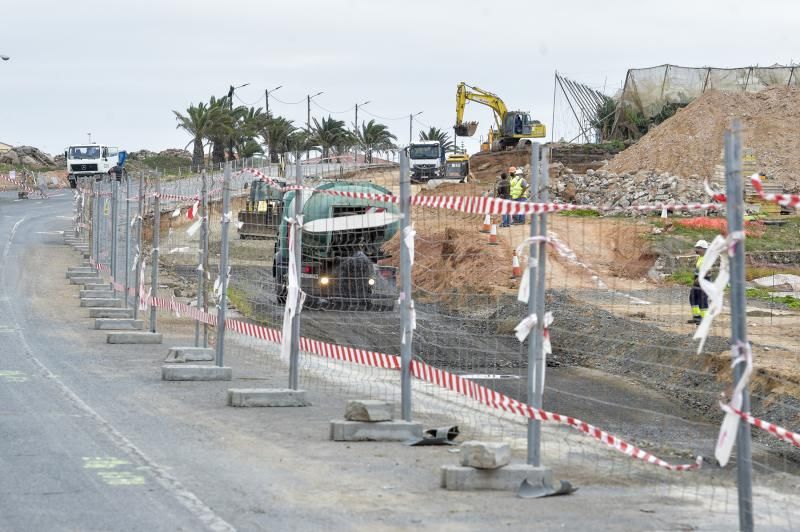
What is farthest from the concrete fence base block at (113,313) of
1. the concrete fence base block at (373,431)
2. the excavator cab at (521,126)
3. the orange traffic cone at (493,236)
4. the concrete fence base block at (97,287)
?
the excavator cab at (521,126)

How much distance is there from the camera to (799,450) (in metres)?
13.0

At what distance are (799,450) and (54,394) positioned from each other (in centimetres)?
812

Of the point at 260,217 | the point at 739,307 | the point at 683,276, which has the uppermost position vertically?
the point at 260,217

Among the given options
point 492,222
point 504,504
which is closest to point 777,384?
point 504,504

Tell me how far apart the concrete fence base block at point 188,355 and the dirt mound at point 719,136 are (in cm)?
3485

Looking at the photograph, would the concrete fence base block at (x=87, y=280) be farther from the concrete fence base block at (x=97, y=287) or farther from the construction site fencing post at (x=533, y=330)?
the construction site fencing post at (x=533, y=330)

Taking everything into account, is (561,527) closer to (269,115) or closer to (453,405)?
(453,405)

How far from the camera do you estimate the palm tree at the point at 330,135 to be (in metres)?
94.2

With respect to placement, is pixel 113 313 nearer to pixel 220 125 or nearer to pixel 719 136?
pixel 719 136

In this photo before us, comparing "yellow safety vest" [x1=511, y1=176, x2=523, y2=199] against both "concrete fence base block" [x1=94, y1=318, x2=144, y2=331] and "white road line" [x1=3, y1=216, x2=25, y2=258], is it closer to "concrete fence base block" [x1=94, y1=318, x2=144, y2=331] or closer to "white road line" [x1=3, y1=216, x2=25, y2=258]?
"concrete fence base block" [x1=94, y1=318, x2=144, y2=331]

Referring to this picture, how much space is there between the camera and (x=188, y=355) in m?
16.9

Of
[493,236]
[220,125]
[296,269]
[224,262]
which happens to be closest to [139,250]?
[224,262]

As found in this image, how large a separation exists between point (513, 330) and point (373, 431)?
34.9ft

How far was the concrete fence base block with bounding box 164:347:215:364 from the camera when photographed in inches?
659
